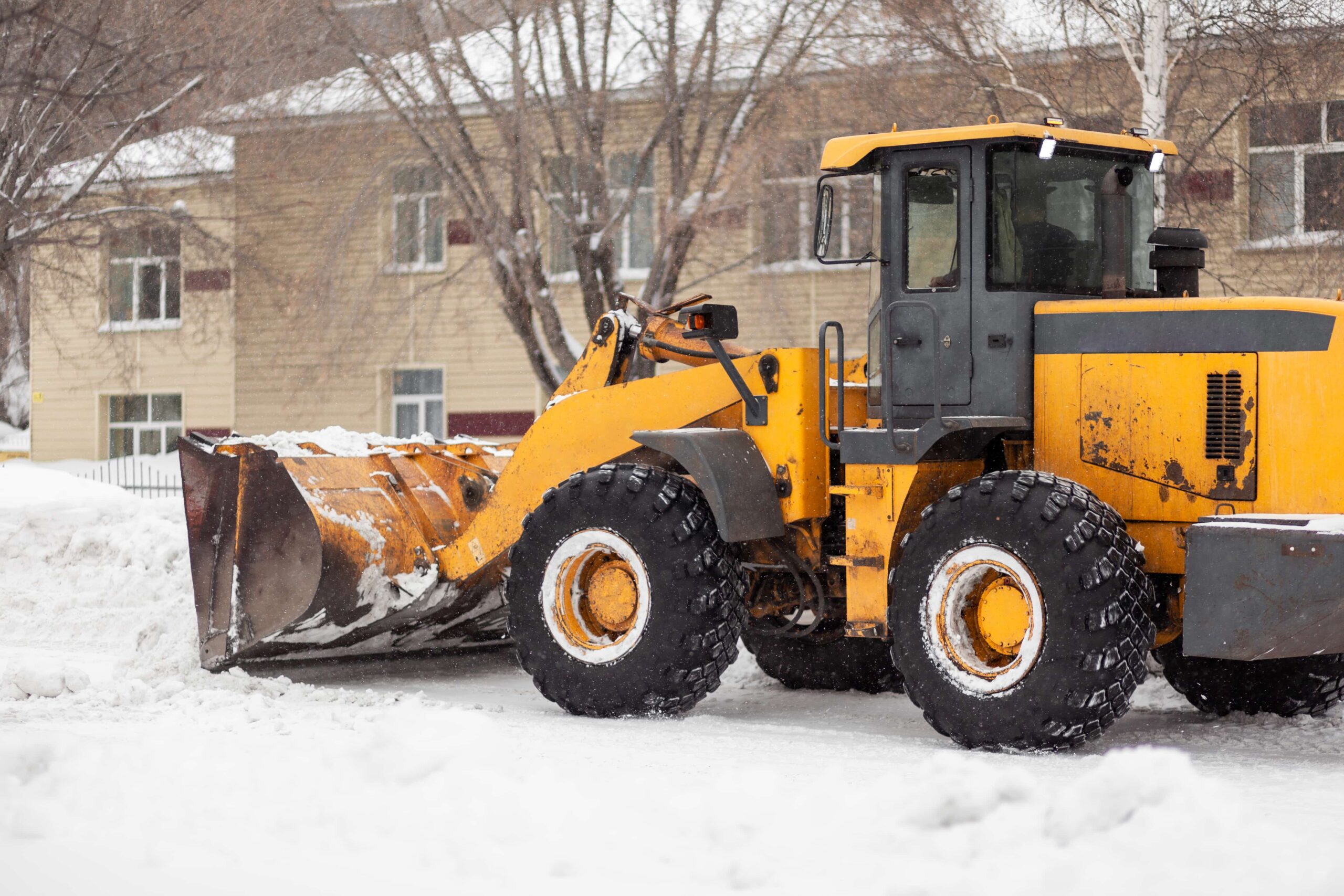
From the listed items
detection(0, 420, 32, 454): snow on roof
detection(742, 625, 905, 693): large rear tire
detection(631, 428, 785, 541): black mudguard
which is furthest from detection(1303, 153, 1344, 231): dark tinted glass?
detection(0, 420, 32, 454): snow on roof

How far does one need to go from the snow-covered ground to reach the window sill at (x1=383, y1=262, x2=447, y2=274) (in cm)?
885

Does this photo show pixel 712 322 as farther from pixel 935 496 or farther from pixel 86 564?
pixel 86 564

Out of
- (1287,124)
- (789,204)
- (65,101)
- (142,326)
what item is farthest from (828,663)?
(142,326)

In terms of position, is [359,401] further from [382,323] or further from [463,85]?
[463,85]

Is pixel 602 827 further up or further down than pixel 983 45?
further down

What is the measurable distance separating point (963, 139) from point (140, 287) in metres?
14.3

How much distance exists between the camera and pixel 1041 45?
42.5ft

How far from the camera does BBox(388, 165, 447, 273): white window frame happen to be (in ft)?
51.1

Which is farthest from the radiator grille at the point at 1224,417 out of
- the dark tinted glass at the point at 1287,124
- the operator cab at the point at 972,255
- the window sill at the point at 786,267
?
the window sill at the point at 786,267

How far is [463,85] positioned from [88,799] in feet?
36.8

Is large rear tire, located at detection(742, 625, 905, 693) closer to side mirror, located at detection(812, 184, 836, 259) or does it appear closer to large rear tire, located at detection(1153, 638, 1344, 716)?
large rear tire, located at detection(1153, 638, 1344, 716)

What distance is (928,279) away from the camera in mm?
6934

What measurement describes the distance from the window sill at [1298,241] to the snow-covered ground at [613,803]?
5804 mm

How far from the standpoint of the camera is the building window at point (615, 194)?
50.2ft
